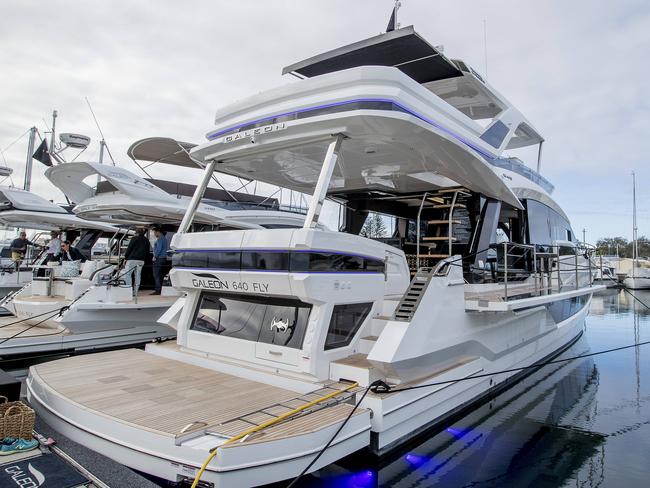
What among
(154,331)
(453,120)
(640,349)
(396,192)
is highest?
(453,120)

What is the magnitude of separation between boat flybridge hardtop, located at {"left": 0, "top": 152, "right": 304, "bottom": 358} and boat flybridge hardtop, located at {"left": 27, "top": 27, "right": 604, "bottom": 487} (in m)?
3.18

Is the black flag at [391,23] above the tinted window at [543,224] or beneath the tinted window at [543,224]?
above

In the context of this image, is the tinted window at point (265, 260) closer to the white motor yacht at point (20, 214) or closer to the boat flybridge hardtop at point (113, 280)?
the boat flybridge hardtop at point (113, 280)

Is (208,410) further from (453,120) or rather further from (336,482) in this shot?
(453,120)

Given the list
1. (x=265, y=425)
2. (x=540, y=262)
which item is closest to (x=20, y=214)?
(x=265, y=425)

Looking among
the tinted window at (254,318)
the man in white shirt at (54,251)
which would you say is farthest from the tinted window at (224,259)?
the man in white shirt at (54,251)

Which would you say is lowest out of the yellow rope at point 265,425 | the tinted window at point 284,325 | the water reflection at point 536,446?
the water reflection at point 536,446

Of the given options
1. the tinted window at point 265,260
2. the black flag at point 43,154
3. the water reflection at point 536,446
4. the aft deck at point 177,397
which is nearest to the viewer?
the aft deck at point 177,397

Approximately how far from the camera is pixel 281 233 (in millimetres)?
4516

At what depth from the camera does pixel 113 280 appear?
890 cm

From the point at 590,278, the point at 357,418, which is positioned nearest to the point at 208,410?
the point at 357,418

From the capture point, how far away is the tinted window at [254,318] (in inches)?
189

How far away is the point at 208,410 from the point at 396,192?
579 cm

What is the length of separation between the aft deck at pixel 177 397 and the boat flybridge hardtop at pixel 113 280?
3.47m
